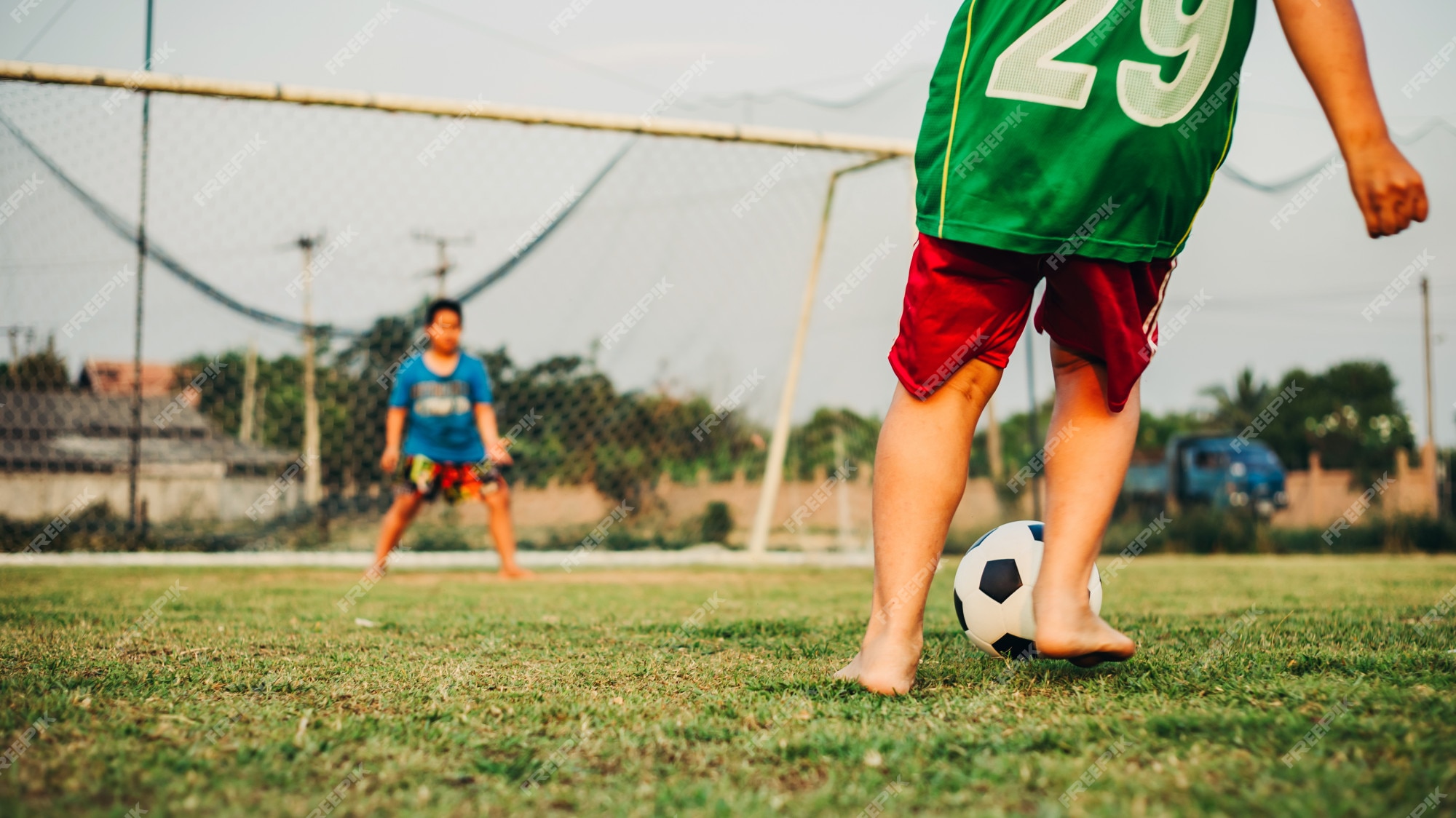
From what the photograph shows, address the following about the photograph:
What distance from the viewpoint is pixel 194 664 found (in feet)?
6.79

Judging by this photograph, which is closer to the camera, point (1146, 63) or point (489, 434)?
point (1146, 63)

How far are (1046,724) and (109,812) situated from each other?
1184 millimetres

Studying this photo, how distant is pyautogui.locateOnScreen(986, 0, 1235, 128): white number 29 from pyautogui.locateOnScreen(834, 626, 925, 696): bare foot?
1010 millimetres

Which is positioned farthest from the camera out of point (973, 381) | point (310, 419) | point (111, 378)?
point (310, 419)

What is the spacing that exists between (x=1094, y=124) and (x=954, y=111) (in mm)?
252

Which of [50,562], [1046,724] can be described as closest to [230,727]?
[1046,724]

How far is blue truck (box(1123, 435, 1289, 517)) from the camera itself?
22.7 m

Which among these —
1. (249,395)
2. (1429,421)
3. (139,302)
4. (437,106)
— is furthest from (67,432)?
(1429,421)

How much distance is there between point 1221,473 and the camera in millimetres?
23234

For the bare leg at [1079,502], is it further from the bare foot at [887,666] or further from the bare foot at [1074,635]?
the bare foot at [887,666]

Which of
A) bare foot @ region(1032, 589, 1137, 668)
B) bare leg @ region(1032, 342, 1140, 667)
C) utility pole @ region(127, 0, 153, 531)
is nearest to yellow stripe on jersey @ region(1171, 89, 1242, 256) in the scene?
bare leg @ region(1032, 342, 1140, 667)

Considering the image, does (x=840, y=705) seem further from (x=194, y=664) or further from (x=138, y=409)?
(x=138, y=409)

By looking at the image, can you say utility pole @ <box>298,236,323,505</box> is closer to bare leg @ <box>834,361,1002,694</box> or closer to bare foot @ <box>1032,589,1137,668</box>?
bare leg @ <box>834,361,1002,694</box>

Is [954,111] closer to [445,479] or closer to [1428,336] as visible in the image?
[445,479]
